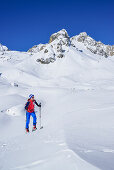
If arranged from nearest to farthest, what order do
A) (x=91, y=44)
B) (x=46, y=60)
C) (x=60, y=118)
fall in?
1. (x=60, y=118)
2. (x=46, y=60)
3. (x=91, y=44)

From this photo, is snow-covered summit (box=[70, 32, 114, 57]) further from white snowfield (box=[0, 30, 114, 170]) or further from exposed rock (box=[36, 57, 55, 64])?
white snowfield (box=[0, 30, 114, 170])

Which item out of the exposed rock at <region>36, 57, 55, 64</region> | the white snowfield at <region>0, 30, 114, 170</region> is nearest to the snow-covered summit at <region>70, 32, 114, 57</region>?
the exposed rock at <region>36, 57, 55, 64</region>

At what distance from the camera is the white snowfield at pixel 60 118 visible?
3574mm

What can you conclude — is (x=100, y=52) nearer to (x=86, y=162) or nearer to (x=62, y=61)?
(x=62, y=61)

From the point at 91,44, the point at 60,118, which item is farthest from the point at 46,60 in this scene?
the point at 60,118

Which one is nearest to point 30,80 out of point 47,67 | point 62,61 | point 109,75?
point 47,67

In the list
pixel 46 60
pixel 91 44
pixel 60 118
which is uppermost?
pixel 91 44

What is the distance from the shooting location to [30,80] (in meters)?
36.4

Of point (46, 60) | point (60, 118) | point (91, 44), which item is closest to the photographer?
point (60, 118)

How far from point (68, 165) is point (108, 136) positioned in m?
2.81

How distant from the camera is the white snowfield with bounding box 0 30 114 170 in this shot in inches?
141

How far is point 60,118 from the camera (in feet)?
34.5

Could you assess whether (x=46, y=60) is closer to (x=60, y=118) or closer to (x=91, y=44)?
(x=91, y=44)

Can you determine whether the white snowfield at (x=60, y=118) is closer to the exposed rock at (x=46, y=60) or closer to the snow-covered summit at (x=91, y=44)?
the exposed rock at (x=46, y=60)
